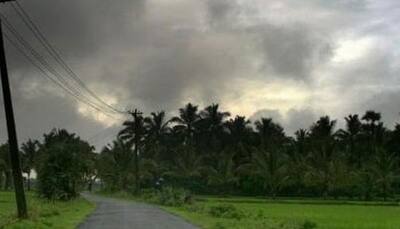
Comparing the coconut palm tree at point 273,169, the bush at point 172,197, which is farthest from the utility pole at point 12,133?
the coconut palm tree at point 273,169

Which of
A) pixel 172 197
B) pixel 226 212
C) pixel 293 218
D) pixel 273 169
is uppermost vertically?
pixel 273 169

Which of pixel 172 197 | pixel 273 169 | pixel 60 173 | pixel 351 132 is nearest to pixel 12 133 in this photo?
pixel 60 173

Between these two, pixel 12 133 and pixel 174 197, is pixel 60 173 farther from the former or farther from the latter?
pixel 12 133

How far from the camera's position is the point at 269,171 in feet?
298

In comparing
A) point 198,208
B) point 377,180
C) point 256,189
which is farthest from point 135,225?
point 256,189

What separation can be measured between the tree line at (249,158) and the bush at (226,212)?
115ft

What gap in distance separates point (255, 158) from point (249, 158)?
8896mm

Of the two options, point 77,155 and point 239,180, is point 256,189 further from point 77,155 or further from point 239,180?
point 77,155

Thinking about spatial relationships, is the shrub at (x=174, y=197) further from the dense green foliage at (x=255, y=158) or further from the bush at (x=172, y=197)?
the dense green foliage at (x=255, y=158)

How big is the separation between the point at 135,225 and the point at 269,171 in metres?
65.0

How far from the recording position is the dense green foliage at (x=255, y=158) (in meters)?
88.7

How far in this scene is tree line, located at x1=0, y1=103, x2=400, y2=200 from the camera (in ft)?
290

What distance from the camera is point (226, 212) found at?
39.4 metres

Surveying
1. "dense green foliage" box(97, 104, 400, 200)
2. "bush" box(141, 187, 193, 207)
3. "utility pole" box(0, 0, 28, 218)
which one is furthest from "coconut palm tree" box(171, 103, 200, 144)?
"utility pole" box(0, 0, 28, 218)
